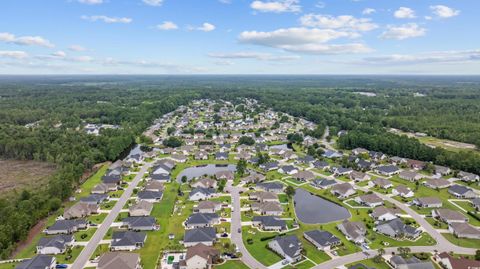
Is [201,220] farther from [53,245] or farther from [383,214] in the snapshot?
[383,214]

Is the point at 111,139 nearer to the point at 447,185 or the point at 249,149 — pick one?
the point at 249,149

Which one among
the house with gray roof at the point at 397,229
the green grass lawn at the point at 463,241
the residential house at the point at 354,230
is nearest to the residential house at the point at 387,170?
the house with gray roof at the point at 397,229

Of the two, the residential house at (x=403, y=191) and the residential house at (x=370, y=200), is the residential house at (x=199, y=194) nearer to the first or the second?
the residential house at (x=370, y=200)

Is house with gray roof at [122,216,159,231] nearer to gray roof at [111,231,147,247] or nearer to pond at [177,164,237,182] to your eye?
gray roof at [111,231,147,247]

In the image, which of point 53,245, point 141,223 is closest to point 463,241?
point 141,223

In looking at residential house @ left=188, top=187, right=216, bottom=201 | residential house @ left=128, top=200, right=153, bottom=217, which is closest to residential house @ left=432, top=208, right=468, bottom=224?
residential house @ left=188, top=187, right=216, bottom=201

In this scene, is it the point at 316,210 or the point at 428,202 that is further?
the point at 428,202
